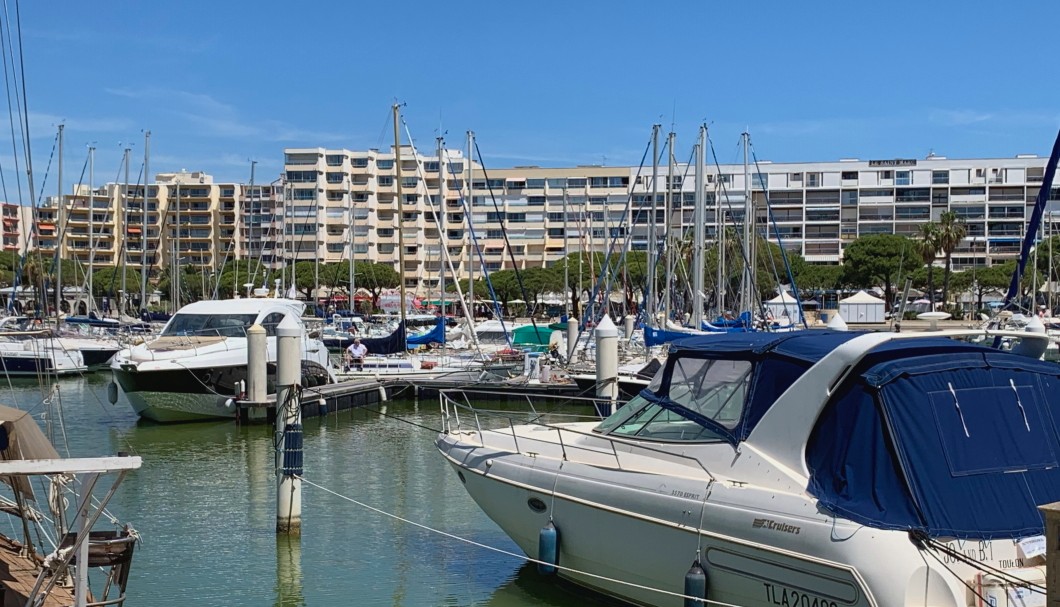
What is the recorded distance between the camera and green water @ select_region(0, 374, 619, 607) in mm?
13734

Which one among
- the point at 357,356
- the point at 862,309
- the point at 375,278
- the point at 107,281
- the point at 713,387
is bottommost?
the point at 357,356

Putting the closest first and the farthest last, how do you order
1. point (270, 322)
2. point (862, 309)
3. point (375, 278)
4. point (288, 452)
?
point (288, 452), point (270, 322), point (862, 309), point (375, 278)

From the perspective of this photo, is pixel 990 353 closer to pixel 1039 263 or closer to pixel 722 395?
pixel 722 395

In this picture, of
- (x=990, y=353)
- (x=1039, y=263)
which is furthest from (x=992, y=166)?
(x=990, y=353)

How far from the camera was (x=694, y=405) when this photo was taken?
11914 mm

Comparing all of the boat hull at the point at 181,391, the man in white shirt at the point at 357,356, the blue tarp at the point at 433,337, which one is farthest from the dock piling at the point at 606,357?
the blue tarp at the point at 433,337

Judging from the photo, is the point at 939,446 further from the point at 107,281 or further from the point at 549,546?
the point at 107,281

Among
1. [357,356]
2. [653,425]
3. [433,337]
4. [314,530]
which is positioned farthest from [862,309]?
[653,425]

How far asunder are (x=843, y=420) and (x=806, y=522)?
1005 mm

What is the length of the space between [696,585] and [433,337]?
3659cm

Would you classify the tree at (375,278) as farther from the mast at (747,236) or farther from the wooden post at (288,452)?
the wooden post at (288,452)

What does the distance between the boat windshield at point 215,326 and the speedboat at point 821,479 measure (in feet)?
62.6

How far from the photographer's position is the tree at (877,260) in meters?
86.0

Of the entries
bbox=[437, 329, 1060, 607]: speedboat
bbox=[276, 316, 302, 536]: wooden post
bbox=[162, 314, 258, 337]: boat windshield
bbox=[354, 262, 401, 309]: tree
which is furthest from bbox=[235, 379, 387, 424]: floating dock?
bbox=[354, 262, 401, 309]: tree
